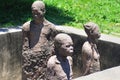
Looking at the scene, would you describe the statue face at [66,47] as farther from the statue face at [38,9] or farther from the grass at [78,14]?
the grass at [78,14]

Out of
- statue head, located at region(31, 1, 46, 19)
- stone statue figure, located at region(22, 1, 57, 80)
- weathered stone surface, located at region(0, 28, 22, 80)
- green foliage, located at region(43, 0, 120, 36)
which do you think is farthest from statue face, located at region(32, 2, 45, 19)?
green foliage, located at region(43, 0, 120, 36)

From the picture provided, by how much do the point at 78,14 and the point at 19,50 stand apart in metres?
3.46

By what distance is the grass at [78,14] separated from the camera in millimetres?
8242

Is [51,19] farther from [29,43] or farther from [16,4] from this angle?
[29,43]

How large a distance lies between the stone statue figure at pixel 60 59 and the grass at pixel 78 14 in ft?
11.3

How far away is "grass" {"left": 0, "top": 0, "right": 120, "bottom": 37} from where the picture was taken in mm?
8242

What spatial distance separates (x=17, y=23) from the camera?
7.93 meters

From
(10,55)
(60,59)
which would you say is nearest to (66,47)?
(60,59)

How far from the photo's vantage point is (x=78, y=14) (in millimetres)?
9602

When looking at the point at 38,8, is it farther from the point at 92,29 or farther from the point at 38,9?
the point at 92,29

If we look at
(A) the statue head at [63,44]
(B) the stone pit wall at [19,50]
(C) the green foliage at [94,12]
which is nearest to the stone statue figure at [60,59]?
(A) the statue head at [63,44]

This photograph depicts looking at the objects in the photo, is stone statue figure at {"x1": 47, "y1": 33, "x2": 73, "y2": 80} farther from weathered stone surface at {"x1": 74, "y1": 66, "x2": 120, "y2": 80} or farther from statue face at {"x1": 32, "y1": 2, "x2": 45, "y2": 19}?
statue face at {"x1": 32, "y1": 2, "x2": 45, "y2": 19}

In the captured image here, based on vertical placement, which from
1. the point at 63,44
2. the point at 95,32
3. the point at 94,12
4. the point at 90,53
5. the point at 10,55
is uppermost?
the point at 63,44

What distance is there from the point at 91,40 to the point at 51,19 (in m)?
3.46
